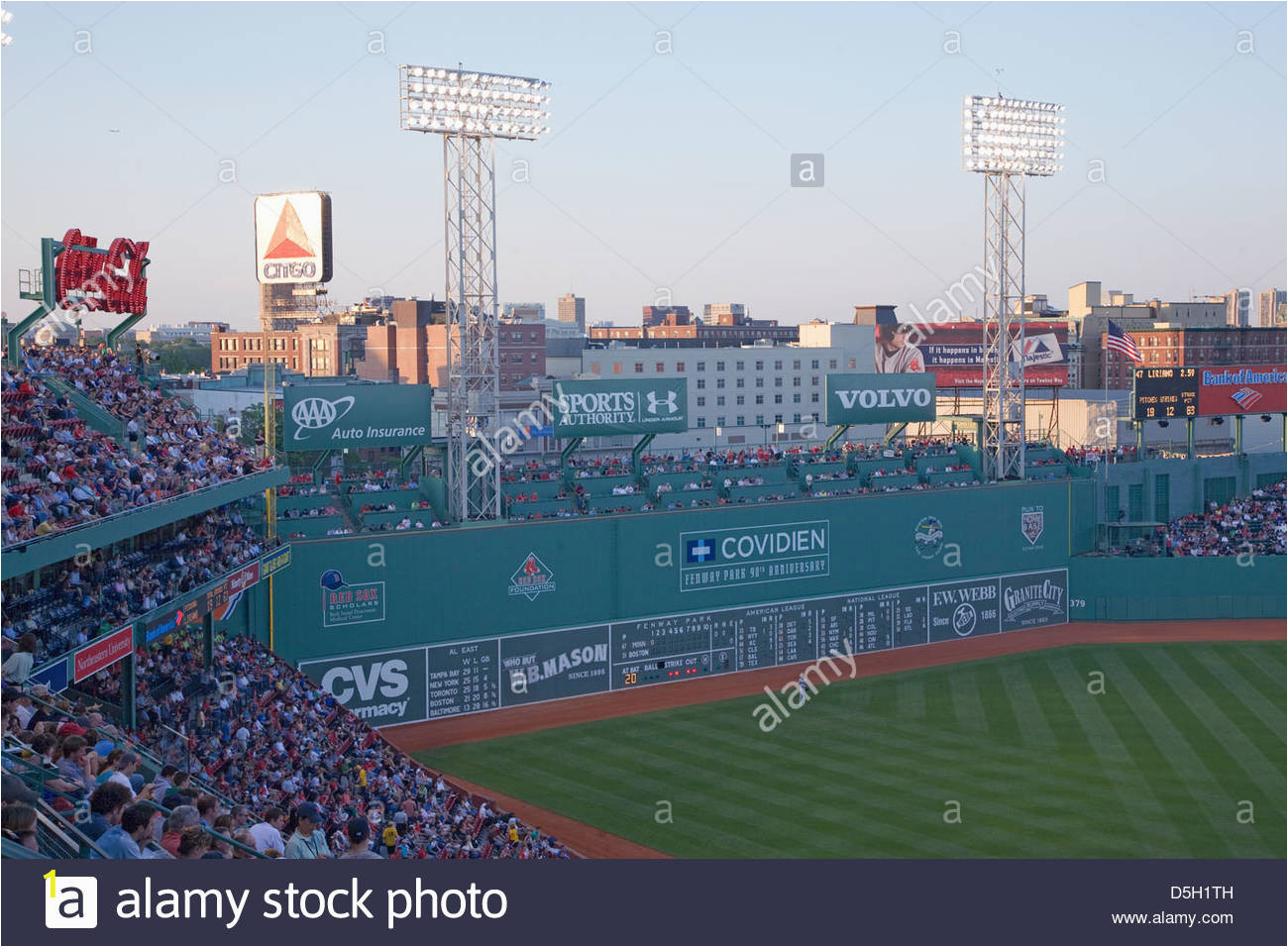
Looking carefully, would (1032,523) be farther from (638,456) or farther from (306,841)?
(306,841)

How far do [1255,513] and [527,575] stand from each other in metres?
24.8

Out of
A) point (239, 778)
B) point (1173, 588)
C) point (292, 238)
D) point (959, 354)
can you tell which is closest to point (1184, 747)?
point (1173, 588)

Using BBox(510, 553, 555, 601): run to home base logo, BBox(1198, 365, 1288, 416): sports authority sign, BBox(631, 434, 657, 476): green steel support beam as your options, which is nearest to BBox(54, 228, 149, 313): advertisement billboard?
BBox(510, 553, 555, 601): run to home base logo

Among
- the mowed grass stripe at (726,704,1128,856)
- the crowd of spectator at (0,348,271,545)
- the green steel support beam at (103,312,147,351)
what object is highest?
the green steel support beam at (103,312,147,351)

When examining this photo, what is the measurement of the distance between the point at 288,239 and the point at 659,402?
33.1 ft

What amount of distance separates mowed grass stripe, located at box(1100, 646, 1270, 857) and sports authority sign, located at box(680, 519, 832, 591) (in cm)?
751

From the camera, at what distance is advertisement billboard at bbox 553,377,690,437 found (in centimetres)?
3077

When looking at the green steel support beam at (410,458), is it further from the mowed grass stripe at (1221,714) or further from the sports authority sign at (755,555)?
the mowed grass stripe at (1221,714)

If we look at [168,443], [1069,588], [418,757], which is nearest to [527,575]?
[418,757]

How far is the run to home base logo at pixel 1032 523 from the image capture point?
1409 inches

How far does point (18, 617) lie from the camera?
15812mm

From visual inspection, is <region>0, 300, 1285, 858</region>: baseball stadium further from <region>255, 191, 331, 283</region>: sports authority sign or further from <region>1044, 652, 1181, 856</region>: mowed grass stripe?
<region>255, 191, 331, 283</region>: sports authority sign

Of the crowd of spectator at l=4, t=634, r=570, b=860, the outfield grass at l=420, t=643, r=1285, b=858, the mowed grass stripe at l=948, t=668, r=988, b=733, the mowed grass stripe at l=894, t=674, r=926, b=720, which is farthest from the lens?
the mowed grass stripe at l=894, t=674, r=926, b=720

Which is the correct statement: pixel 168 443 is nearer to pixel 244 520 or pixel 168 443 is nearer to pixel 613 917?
pixel 244 520
